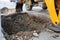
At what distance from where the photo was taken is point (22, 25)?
299 centimetres

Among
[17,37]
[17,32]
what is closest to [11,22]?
[17,32]

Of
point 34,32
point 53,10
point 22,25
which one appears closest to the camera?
point 53,10

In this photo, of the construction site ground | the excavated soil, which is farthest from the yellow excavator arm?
the excavated soil

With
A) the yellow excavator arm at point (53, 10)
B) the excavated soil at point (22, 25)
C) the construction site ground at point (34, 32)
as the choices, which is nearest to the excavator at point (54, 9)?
the yellow excavator arm at point (53, 10)

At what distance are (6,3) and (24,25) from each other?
2382mm

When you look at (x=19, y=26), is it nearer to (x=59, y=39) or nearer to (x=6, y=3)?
(x=59, y=39)

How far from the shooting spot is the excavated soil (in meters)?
2.53

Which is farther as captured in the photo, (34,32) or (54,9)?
(34,32)

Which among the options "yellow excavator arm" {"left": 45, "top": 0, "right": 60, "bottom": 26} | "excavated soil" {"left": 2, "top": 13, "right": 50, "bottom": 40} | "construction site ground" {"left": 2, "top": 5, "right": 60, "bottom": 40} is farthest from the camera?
"excavated soil" {"left": 2, "top": 13, "right": 50, "bottom": 40}

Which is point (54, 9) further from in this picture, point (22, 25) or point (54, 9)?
point (22, 25)

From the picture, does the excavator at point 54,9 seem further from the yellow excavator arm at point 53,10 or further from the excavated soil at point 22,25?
the excavated soil at point 22,25

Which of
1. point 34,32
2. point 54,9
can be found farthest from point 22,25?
point 54,9

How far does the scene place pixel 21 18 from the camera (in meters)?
3.37

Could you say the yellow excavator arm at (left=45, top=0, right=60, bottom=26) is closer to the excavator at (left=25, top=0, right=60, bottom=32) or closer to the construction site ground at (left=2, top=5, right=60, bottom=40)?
the excavator at (left=25, top=0, right=60, bottom=32)
